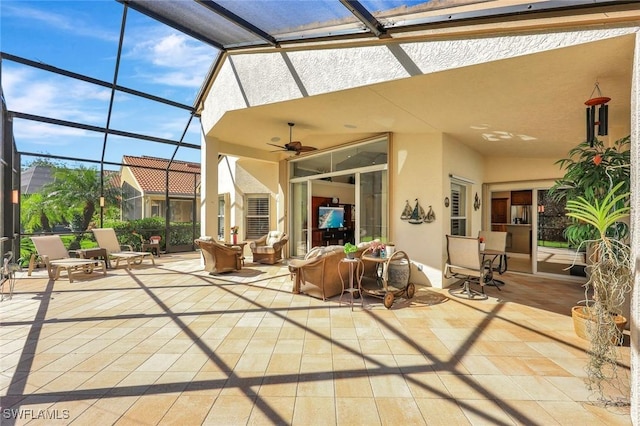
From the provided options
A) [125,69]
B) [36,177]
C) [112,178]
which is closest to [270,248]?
[125,69]

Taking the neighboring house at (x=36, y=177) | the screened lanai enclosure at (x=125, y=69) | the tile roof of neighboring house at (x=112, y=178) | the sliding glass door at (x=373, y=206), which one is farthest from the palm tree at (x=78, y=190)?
the sliding glass door at (x=373, y=206)

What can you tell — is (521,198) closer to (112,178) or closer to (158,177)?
(158,177)

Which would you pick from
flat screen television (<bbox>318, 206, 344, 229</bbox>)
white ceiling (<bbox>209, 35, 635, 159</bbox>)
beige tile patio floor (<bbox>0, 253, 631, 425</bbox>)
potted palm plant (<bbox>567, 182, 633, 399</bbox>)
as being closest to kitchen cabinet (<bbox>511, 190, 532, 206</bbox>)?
white ceiling (<bbox>209, 35, 635, 159</bbox>)

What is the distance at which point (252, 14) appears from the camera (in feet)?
12.1

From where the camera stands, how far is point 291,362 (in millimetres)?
2686

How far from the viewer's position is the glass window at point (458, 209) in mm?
6051

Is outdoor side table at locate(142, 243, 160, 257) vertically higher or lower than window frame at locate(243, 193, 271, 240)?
lower

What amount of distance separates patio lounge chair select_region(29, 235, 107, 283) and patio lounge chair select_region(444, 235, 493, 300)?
7.25 m

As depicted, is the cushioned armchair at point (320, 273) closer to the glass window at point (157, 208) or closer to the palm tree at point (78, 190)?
the palm tree at point (78, 190)

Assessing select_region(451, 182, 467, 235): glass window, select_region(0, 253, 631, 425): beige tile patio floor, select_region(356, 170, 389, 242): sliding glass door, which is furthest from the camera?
select_region(356, 170, 389, 242): sliding glass door

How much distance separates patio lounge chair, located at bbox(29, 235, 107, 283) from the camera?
6.02 metres

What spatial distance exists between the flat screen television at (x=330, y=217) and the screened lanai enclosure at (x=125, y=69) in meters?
2.32

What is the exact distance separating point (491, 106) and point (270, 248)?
5965 millimetres

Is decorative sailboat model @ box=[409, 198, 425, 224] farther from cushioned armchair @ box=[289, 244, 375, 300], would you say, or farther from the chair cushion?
the chair cushion
